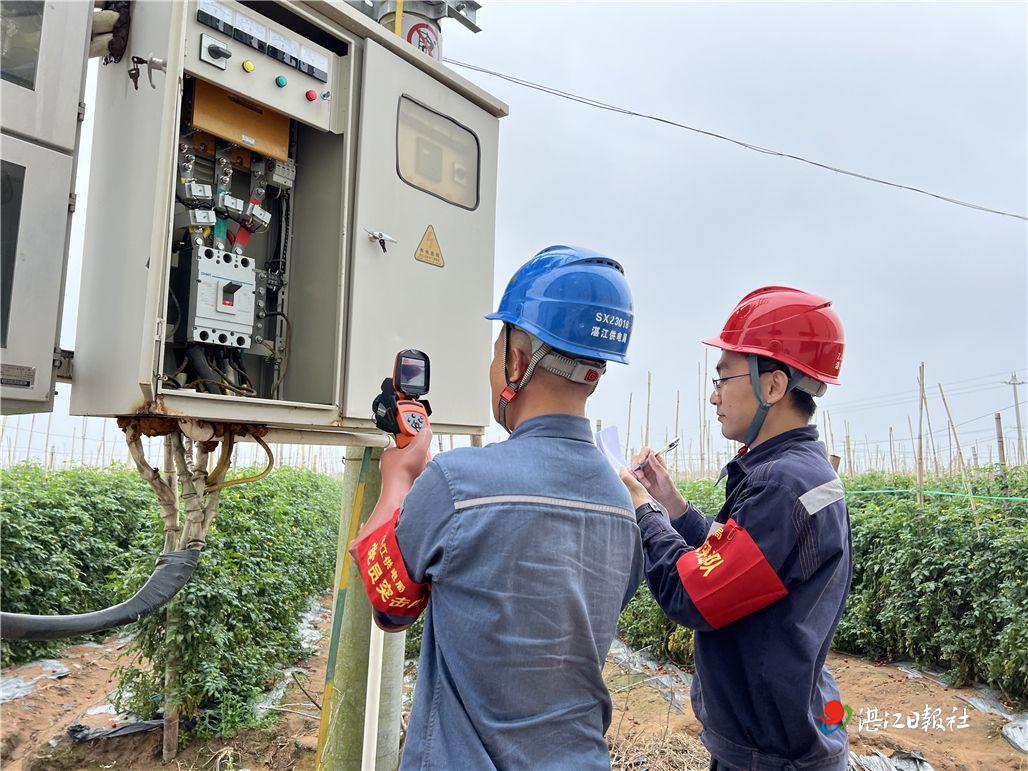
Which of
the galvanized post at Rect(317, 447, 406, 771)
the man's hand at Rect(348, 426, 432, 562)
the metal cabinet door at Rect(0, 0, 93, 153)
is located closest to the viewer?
the man's hand at Rect(348, 426, 432, 562)

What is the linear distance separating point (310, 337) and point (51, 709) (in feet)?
13.0

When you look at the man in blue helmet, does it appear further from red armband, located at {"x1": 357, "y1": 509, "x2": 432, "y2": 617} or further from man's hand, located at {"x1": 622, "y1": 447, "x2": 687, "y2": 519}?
man's hand, located at {"x1": 622, "y1": 447, "x2": 687, "y2": 519}

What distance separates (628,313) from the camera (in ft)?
4.94

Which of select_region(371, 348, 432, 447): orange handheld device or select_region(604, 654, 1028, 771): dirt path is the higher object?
select_region(371, 348, 432, 447): orange handheld device

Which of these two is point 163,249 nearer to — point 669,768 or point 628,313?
point 628,313

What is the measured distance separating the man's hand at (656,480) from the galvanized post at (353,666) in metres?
1.01

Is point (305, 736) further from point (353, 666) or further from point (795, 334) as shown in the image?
point (795, 334)

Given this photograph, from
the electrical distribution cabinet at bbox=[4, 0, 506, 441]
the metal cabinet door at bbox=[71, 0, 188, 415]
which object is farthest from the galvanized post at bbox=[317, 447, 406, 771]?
the metal cabinet door at bbox=[71, 0, 188, 415]

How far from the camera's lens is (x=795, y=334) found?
196cm

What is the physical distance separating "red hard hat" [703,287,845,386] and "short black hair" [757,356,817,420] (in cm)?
2

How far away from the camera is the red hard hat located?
76.8 inches

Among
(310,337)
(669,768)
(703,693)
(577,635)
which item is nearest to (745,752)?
(703,693)

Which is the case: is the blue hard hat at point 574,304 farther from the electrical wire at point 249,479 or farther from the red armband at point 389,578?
the electrical wire at point 249,479

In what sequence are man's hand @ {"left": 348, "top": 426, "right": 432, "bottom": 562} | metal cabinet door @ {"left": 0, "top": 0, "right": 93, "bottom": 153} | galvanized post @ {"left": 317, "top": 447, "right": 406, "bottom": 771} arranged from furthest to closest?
galvanized post @ {"left": 317, "top": 447, "right": 406, "bottom": 771}, metal cabinet door @ {"left": 0, "top": 0, "right": 93, "bottom": 153}, man's hand @ {"left": 348, "top": 426, "right": 432, "bottom": 562}
